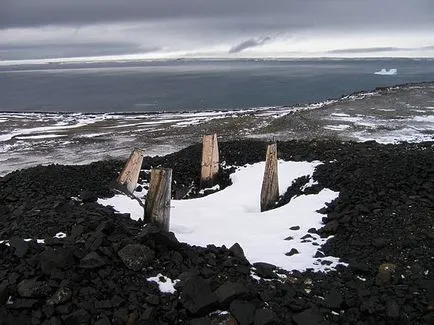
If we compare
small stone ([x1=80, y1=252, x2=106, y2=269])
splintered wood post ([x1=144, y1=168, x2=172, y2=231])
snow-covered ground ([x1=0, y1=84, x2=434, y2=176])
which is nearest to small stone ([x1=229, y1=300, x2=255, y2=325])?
small stone ([x1=80, y1=252, x2=106, y2=269])

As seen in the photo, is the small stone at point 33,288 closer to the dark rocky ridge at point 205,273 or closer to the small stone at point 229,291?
the dark rocky ridge at point 205,273

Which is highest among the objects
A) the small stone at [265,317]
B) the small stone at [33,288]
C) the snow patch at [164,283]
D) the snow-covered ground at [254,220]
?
the small stone at [33,288]

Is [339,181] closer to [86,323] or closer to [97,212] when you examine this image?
[97,212]

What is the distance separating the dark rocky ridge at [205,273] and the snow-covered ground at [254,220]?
40 centimetres

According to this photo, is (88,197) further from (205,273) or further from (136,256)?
(205,273)

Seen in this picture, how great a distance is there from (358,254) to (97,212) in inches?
175

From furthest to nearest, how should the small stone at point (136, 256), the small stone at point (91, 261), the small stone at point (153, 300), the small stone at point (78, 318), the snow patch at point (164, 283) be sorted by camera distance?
the small stone at point (136, 256) → the small stone at point (91, 261) → the snow patch at point (164, 283) → the small stone at point (153, 300) → the small stone at point (78, 318)

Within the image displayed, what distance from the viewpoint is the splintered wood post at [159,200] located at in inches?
336

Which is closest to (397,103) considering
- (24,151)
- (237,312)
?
(24,151)

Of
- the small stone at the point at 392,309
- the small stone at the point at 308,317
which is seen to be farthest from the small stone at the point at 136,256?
the small stone at the point at 392,309

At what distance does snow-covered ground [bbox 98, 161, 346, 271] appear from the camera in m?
7.99

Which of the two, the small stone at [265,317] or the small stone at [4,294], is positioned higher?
the small stone at [4,294]

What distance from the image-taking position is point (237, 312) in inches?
225

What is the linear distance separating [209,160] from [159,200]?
5.25 meters
